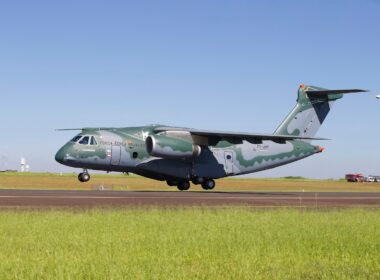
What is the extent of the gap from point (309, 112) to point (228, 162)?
342 inches

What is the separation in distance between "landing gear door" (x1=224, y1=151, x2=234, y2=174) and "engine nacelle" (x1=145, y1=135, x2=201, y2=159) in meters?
3.45

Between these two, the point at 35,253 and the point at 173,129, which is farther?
the point at 173,129

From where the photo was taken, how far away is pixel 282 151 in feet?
148

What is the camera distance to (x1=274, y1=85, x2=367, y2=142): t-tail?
47.0 meters

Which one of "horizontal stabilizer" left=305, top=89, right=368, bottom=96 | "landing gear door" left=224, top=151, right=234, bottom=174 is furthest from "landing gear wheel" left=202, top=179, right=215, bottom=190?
"horizontal stabilizer" left=305, top=89, right=368, bottom=96

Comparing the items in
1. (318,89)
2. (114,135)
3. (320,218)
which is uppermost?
(318,89)

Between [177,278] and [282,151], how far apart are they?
125 ft

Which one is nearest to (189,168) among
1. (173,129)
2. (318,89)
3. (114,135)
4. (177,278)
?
(173,129)

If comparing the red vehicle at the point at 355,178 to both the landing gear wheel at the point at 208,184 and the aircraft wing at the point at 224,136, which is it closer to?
the aircraft wing at the point at 224,136

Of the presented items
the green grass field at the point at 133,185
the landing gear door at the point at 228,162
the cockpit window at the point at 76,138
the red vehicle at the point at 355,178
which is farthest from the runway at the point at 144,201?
the red vehicle at the point at 355,178

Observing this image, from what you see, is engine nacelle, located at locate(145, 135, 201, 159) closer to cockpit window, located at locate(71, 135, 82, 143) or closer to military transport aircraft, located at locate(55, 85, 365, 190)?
military transport aircraft, located at locate(55, 85, 365, 190)

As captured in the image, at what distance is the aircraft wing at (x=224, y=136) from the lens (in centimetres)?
4041

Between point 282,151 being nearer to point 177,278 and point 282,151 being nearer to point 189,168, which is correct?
point 189,168

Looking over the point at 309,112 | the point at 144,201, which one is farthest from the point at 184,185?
the point at 144,201
